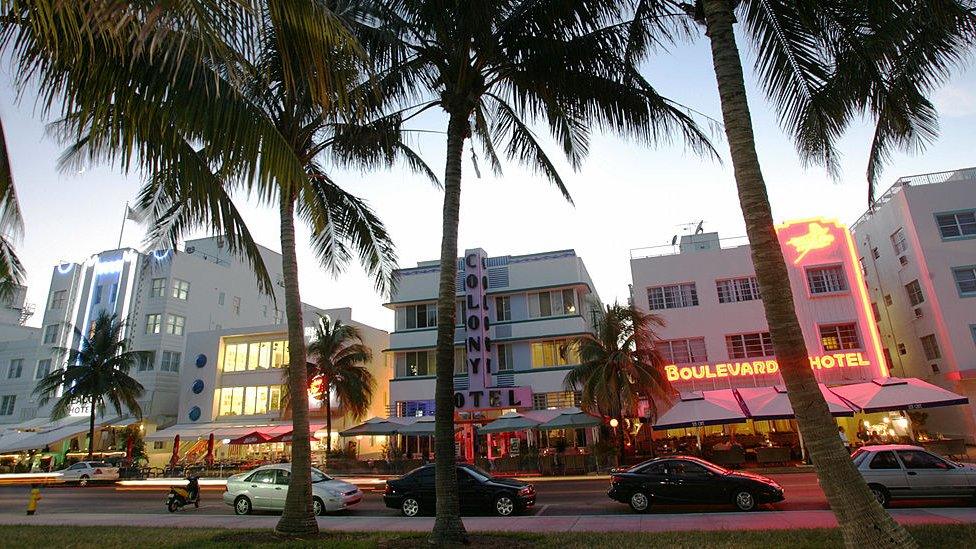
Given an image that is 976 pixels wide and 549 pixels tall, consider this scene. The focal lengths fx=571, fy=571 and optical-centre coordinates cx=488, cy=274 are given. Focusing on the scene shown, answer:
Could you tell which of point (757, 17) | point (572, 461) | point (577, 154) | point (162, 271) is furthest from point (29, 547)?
point (162, 271)

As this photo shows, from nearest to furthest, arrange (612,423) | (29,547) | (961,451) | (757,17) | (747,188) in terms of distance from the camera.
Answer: (747,188) < (757,17) < (29,547) < (961,451) < (612,423)

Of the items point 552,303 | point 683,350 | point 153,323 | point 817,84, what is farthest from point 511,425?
point 153,323

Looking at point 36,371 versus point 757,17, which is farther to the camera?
point 36,371

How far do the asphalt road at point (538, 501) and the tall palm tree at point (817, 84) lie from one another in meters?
9.16

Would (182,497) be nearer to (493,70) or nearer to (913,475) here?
(493,70)

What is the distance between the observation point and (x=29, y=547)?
11633 mm

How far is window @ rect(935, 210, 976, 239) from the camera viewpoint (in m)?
28.6

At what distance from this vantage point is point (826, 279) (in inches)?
1164

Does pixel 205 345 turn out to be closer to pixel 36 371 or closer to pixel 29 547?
pixel 36 371

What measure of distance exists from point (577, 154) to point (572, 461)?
18665mm

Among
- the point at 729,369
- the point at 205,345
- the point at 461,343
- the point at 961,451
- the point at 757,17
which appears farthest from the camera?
the point at 205,345

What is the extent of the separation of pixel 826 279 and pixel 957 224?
678 centimetres

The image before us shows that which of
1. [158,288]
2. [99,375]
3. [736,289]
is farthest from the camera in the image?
[158,288]

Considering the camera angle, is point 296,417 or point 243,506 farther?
point 243,506
